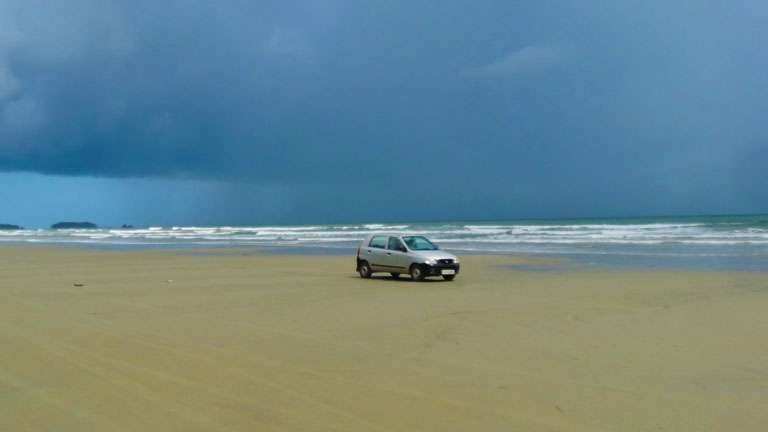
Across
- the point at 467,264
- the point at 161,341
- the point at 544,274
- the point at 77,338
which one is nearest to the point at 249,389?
the point at 161,341

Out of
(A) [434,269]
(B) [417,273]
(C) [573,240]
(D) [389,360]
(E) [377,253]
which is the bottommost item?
(D) [389,360]

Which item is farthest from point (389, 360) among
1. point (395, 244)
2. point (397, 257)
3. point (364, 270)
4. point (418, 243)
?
point (364, 270)

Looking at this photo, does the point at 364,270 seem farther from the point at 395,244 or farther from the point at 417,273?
the point at 417,273

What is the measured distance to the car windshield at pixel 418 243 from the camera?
75.1 feet

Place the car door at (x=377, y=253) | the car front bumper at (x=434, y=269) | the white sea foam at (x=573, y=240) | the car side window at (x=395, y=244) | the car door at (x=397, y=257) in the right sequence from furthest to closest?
the white sea foam at (x=573, y=240), the car door at (x=377, y=253), the car side window at (x=395, y=244), the car door at (x=397, y=257), the car front bumper at (x=434, y=269)

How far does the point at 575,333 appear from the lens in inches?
444

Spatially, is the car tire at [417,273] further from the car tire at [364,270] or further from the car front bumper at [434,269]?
the car tire at [364,270]

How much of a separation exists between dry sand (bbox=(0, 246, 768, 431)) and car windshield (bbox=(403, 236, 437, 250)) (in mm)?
4857

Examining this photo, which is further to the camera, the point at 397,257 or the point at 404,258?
the point at 397,257

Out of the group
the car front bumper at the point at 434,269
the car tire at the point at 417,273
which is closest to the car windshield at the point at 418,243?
the car tire at the point at 417,273

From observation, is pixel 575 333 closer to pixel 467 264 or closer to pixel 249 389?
pixel 249 389

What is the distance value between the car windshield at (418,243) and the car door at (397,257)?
0.27 meters

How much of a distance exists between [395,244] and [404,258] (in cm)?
88

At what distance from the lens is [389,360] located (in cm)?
914
